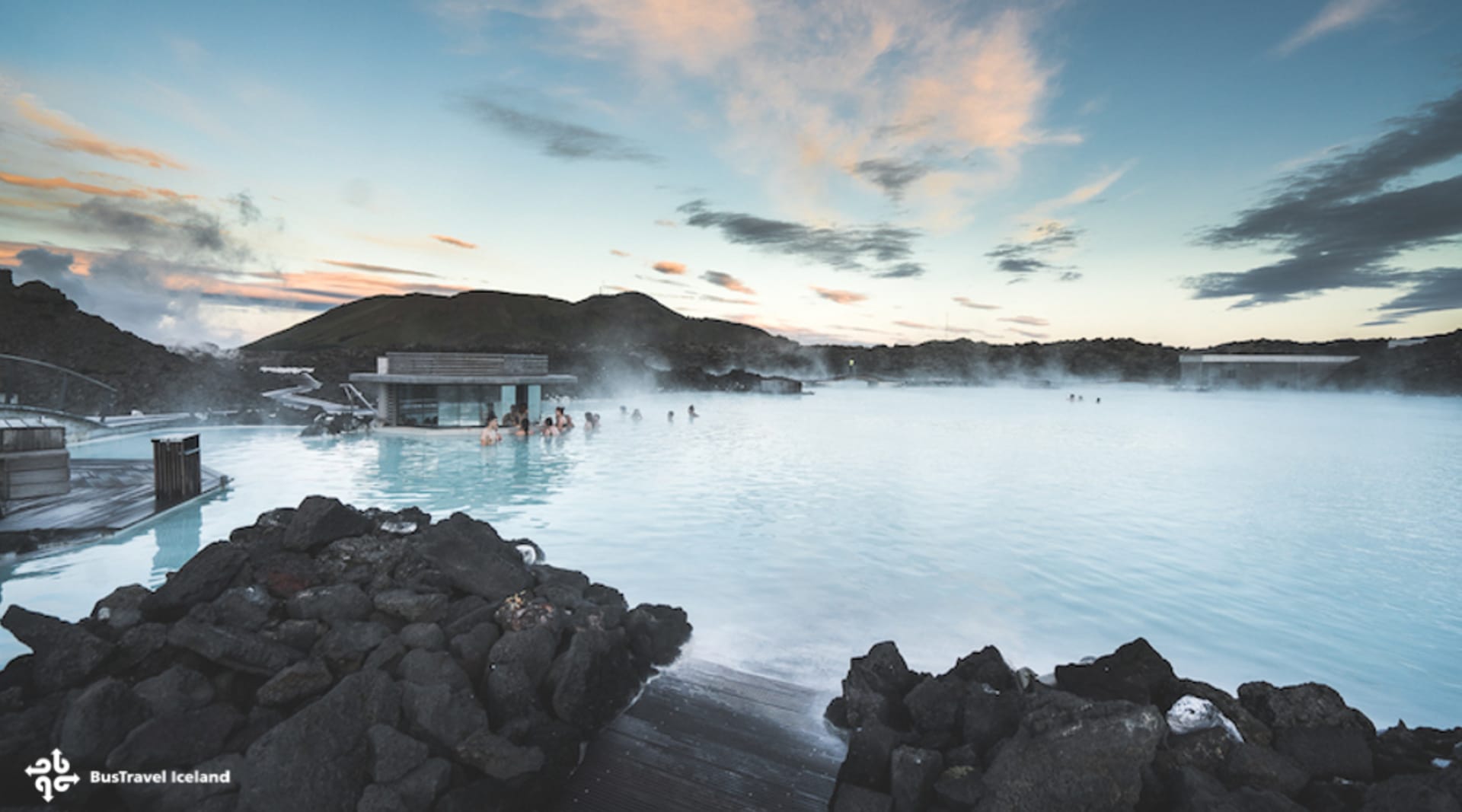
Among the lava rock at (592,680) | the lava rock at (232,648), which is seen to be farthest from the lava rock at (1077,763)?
the lava rock at (232,648)

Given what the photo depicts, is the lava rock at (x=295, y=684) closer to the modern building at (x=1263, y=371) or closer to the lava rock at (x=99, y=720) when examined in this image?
the lava rock at (x=99, y=720)

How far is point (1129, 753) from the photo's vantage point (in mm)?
3893

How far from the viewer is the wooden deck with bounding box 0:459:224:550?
1003 cm

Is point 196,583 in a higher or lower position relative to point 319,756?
higher

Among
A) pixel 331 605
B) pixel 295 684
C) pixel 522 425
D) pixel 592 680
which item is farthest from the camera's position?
pixel 522 425

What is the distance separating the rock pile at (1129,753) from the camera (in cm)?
374

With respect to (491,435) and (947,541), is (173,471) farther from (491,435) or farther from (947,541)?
(947,541)

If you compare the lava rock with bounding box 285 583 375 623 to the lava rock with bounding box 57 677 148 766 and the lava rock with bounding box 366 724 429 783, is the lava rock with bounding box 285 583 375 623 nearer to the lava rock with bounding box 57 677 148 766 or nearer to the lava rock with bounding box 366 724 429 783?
the lava rock with bounding box 57 677 148 766

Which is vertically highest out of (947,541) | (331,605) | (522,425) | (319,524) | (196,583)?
(319,524)

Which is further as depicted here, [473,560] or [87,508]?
[87,508]

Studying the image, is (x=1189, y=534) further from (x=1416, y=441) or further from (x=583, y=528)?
(x=1416, y=441)

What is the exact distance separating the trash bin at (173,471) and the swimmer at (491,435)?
10979mm

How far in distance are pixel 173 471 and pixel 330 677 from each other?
11.0 metres

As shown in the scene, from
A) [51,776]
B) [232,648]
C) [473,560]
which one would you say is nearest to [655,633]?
[473,560]
